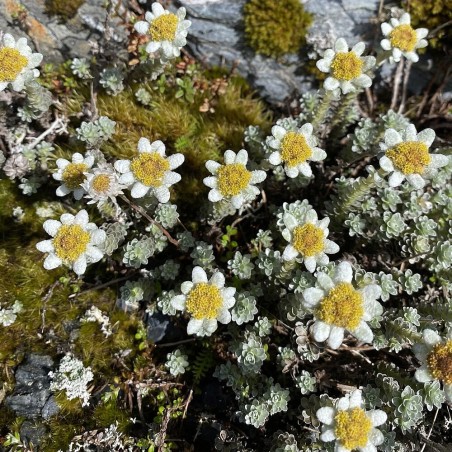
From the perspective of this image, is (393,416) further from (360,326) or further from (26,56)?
(26,56)

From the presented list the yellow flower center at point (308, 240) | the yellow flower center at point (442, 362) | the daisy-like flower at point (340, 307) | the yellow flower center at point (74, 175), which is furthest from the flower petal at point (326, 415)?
the yellow flower center at point (74, 175)

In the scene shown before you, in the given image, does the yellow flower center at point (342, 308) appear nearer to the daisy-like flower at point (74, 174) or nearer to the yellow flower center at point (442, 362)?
the yellow flower center at point (442, 362)

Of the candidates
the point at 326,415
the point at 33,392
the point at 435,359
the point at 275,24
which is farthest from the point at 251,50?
the point at 33,392

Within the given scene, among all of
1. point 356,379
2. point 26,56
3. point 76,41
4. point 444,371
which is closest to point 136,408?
point 356,379

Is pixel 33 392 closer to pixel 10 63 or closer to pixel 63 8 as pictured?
pixel 10 63

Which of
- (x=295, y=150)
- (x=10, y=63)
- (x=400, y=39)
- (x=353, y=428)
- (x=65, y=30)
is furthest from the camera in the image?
(x=65, y=30)

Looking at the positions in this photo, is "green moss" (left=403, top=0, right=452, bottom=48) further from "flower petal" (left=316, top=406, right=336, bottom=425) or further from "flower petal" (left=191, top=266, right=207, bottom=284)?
"flower petal" (left=316, top=406, right=336, bottom=425)

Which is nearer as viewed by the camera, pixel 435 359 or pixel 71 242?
pixel 435 359

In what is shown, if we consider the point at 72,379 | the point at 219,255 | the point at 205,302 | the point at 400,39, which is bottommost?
the point at 72,379

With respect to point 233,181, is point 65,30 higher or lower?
higher
